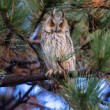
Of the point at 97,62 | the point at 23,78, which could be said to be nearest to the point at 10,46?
the point at 23,78

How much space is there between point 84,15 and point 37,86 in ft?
1.54

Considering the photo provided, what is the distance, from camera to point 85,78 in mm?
1538

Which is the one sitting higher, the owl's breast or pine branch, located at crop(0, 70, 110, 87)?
pine branch, located at crop(0, 70, 110, 87)

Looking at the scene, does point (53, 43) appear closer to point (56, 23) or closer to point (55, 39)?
point (55, 39)

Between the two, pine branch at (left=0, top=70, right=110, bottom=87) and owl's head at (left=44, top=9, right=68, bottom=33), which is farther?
A: owl's head at (left=44, top=9, right=68, bottom=33)

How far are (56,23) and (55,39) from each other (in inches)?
5.4

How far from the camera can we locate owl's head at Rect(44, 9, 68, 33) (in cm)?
247

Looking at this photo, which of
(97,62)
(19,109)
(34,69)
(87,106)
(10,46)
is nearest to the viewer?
(87,106)

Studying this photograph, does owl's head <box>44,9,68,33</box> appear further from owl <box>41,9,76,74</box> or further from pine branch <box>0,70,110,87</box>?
pine branch <box>0,70,110,87</box>

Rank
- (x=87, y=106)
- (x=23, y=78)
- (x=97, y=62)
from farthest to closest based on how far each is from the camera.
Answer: (x=23, y=78) → (x=97, y=62) → (x=87, y=106)

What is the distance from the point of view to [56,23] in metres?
2.62

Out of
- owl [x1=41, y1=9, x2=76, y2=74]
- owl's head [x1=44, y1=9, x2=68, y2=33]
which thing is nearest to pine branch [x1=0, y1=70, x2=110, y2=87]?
owl [x1=41, y1=9, x2=76, y2=74]

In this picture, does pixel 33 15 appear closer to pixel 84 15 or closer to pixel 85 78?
pixel 84 15

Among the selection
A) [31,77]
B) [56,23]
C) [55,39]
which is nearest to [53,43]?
[55,39]
